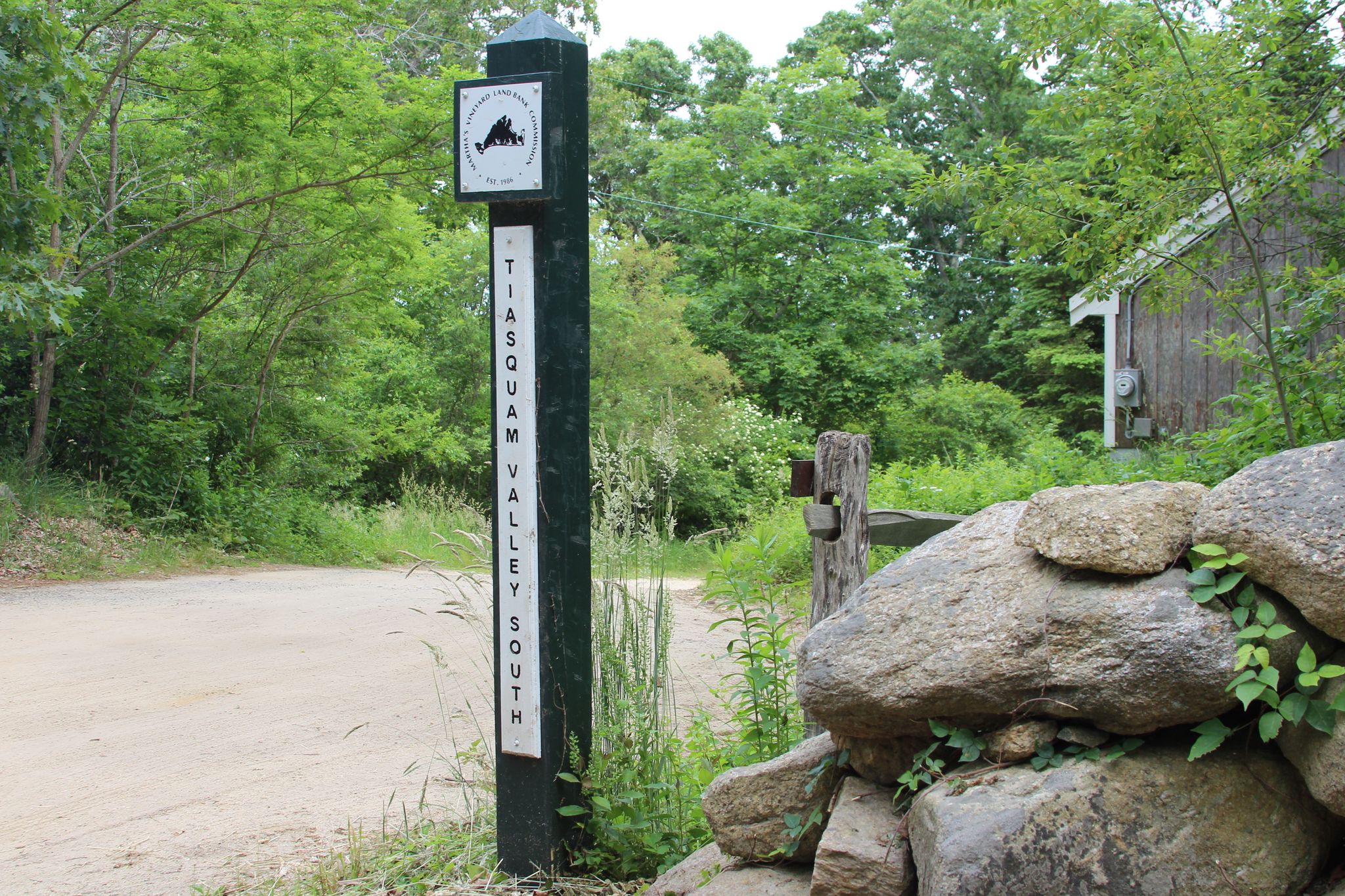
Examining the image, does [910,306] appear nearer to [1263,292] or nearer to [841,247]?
[841,247]

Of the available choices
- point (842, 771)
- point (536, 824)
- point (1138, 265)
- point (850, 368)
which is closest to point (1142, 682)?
point (842, 771)

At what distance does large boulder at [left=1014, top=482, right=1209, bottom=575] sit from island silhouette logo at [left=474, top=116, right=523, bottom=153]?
195 centimetres

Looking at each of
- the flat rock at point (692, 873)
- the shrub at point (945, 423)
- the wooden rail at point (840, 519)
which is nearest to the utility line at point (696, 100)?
the shrub at point (945, 423)

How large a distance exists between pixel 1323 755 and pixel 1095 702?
1.40 feet

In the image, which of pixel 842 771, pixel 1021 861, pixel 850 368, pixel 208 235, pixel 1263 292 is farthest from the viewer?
pixel 850 368

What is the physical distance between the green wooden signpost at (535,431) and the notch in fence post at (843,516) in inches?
33.3

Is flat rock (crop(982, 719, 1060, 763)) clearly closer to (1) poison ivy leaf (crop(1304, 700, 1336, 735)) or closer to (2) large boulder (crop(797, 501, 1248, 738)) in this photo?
(2) large boulder (crop(797, 501, 1248, 738))

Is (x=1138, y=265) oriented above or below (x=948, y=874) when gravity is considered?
above

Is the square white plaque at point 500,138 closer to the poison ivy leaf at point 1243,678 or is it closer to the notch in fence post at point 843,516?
the notch in fence post at point 843,516

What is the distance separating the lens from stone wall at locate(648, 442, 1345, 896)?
218 centimetres

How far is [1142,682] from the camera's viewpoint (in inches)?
87.2

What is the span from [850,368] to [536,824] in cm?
2255

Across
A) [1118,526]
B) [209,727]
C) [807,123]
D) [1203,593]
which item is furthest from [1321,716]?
[807,123]

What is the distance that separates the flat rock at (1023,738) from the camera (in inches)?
93.1
